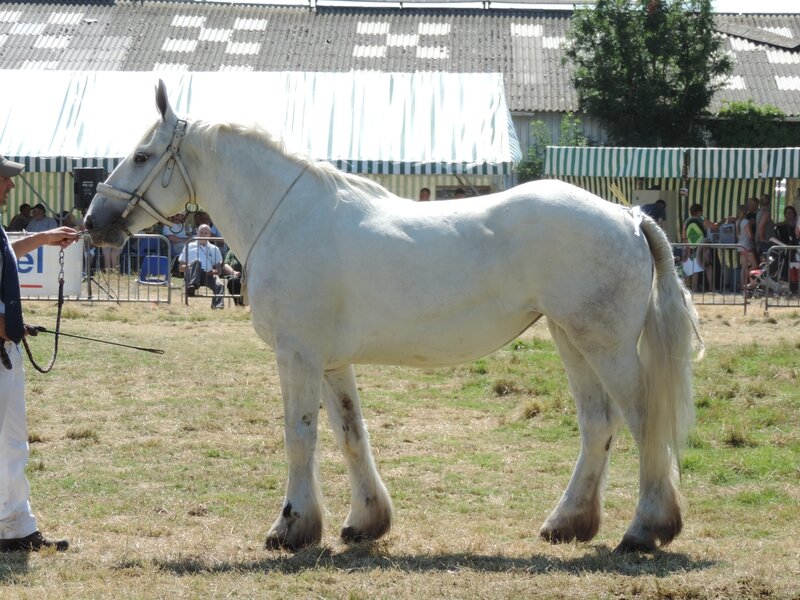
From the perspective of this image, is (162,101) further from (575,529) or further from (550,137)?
(550,137)

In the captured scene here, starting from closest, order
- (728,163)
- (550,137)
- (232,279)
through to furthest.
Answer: (232,279) < (728,163) < (550,137)

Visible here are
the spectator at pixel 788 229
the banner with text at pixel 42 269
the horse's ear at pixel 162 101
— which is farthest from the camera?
the spectator at pixel 788 229

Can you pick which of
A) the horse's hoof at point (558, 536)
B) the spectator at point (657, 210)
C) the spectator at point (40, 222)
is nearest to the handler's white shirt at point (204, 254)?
the spectator at point (40, 222)

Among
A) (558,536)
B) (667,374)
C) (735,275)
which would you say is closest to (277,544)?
(558,536)

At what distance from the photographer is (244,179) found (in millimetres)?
6207

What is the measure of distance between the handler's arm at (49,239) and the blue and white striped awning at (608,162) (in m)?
18.1

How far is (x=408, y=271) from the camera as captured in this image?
586 cm

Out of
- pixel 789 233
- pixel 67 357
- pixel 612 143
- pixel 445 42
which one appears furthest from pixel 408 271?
pixel 445 42

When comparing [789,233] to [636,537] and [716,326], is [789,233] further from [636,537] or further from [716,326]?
[636,537]

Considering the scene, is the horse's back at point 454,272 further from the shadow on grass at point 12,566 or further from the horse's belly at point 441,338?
the shadow on grass at point 12,566

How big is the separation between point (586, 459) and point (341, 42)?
32.7 meters

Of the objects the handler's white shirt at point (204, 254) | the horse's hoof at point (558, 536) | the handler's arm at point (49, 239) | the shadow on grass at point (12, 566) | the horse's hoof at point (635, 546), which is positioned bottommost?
the shadow on grass at point (12, 566)

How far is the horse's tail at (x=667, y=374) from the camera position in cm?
577

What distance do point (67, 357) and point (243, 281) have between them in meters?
6.82
